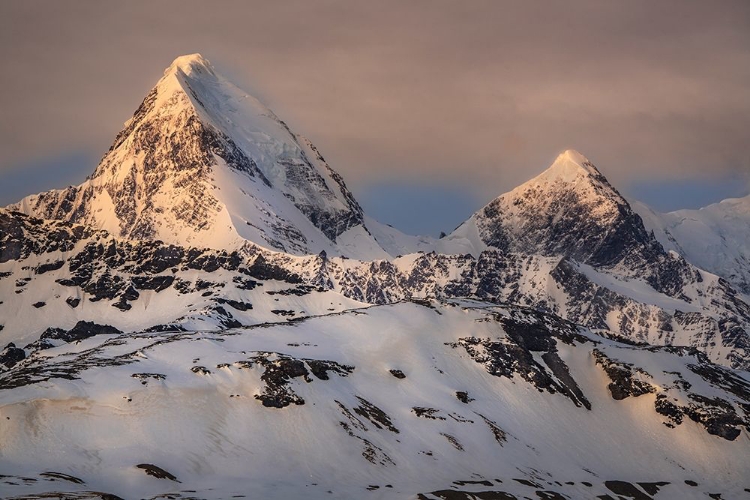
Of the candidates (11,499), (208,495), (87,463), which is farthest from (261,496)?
(11,499)

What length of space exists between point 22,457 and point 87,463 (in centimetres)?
996

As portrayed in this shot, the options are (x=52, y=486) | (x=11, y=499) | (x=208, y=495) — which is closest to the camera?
(x=11, y=499)

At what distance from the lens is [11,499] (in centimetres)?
16775

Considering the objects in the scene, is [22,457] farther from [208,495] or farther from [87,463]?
[208,495]

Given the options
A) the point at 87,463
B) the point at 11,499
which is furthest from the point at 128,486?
the point at 11,499

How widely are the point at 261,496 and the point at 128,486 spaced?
68.6ft

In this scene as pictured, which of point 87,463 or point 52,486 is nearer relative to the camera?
point 52,486

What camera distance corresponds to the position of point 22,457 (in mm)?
195750

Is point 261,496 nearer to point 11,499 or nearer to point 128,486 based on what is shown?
point 128,486

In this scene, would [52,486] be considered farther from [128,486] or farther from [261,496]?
[261,496]

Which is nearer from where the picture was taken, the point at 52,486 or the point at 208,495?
the point at 52,486

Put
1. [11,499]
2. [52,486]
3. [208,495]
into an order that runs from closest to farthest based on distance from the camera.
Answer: [11,499], [52,486], [208,495]

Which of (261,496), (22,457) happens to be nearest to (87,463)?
(22,457)

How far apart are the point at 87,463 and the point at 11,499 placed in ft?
103
